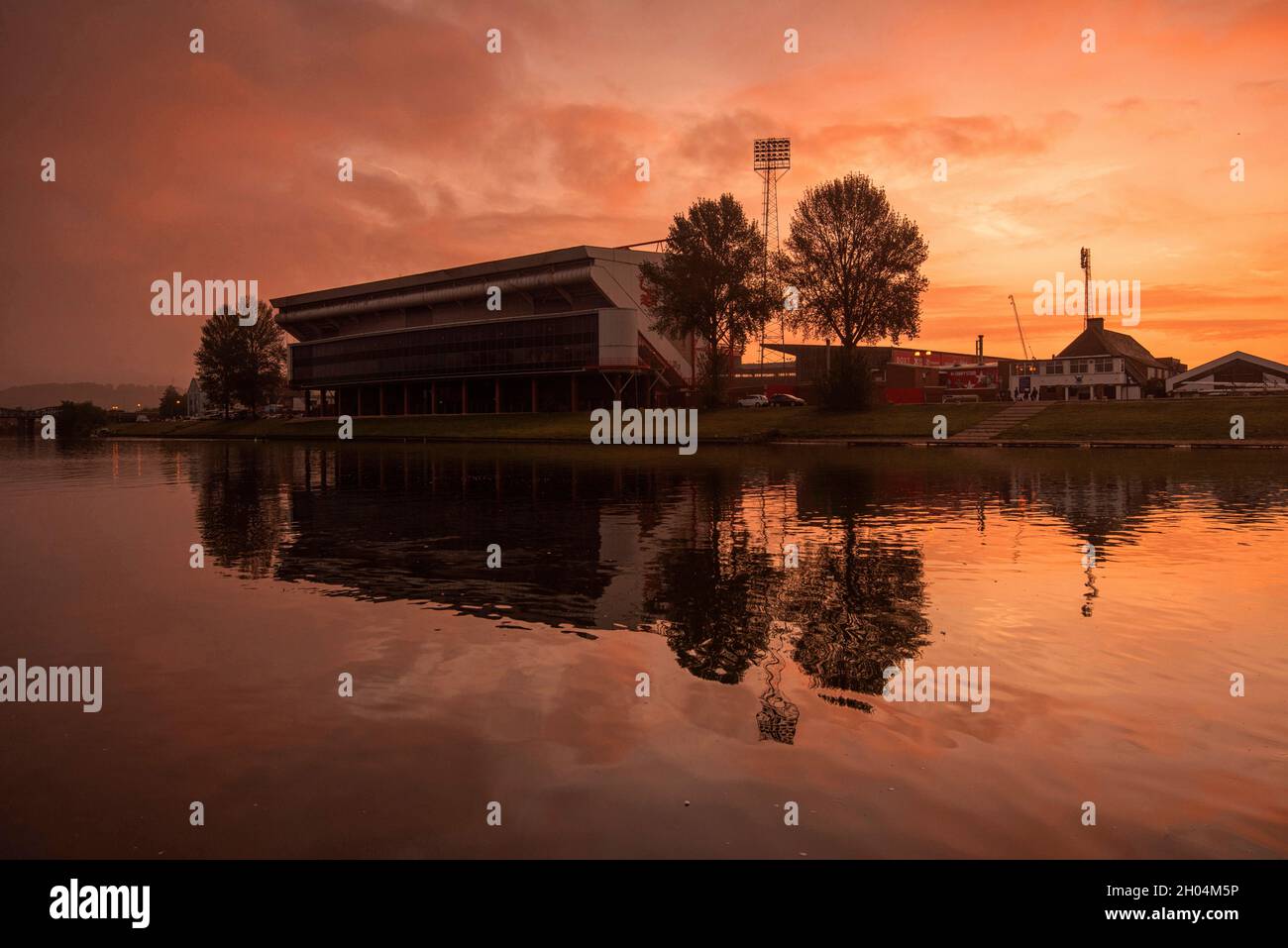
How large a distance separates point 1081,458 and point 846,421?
2998 centimetres

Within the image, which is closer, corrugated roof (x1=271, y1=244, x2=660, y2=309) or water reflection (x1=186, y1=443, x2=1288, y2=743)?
water reflection (x1=186, y1=443, x2=1288, y2=743)

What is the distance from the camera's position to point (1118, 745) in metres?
7.71

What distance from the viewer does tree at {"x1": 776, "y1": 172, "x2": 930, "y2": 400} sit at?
87.6m

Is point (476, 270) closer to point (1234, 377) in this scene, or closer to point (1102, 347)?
point (1102, 347)

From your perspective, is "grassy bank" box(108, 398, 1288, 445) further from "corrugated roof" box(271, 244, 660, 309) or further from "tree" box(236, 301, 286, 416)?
"tree" box(236, 301, 286, 416)

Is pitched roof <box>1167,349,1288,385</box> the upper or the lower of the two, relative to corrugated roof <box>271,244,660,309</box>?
lower

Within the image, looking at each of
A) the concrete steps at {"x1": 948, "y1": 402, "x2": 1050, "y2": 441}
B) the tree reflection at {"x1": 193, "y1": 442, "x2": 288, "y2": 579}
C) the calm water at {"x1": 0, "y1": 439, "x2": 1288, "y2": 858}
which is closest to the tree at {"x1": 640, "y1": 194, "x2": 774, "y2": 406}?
the concrete steps at {"x1": 948, "y1": 402, "x2": 1050, "y2": 441}

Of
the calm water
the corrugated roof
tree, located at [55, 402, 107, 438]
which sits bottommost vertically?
the calm water

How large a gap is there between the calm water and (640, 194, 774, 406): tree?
72.8m

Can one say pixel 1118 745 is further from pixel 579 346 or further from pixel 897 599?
pixel 579 346

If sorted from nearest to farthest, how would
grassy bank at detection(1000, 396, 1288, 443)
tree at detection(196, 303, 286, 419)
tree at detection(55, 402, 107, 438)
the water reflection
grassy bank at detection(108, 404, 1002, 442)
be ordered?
the water reflection → grassy bank at detection(1000, 396, 1288, 443) → grassy bank at detection(108, 404, 1002, 442) → tree at detection(196, 303, 286, 419) → tree at detection(55, 402, 107, 438)

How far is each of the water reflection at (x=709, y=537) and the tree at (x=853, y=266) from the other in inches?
1713

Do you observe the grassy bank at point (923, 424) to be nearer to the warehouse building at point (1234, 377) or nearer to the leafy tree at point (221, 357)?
the leafy tree at point (221, 357)

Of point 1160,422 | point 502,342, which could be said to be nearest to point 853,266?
point 1160,422
